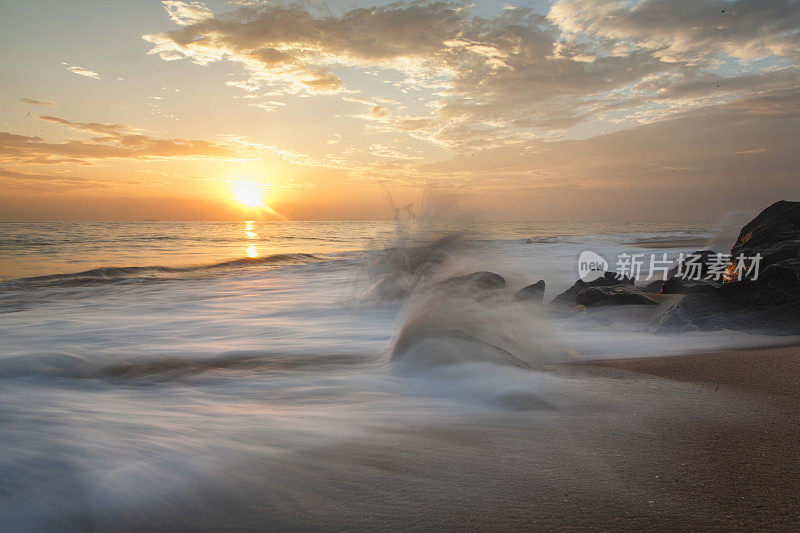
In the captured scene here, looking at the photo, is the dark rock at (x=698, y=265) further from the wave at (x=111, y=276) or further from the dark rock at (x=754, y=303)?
the wave at (x=111, y=276)

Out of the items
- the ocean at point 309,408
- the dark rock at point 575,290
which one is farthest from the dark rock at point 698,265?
→ the ocean at point 309,408

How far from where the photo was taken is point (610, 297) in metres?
5.90

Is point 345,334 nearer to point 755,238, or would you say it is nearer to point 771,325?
point 771,325

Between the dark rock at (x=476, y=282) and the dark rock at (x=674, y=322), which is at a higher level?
the dark rock at (x=476, y=282)

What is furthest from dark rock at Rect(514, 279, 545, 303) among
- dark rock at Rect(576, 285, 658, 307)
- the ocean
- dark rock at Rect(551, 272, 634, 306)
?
dark rock at Rect(576, 285, 658, 307)

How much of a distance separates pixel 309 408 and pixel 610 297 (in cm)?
442

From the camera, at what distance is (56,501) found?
5.24 ft

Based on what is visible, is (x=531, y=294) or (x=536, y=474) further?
(x=531, y=294)

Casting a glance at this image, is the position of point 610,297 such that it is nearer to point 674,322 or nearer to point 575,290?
point 575,290

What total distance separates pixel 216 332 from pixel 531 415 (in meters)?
4.61

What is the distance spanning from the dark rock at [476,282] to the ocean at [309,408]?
0.23 metres

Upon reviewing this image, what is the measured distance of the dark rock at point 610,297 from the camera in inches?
230

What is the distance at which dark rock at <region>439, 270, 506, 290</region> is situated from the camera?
5.06 metres

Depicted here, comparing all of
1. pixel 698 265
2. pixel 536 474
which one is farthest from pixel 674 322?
pixel 698 265
